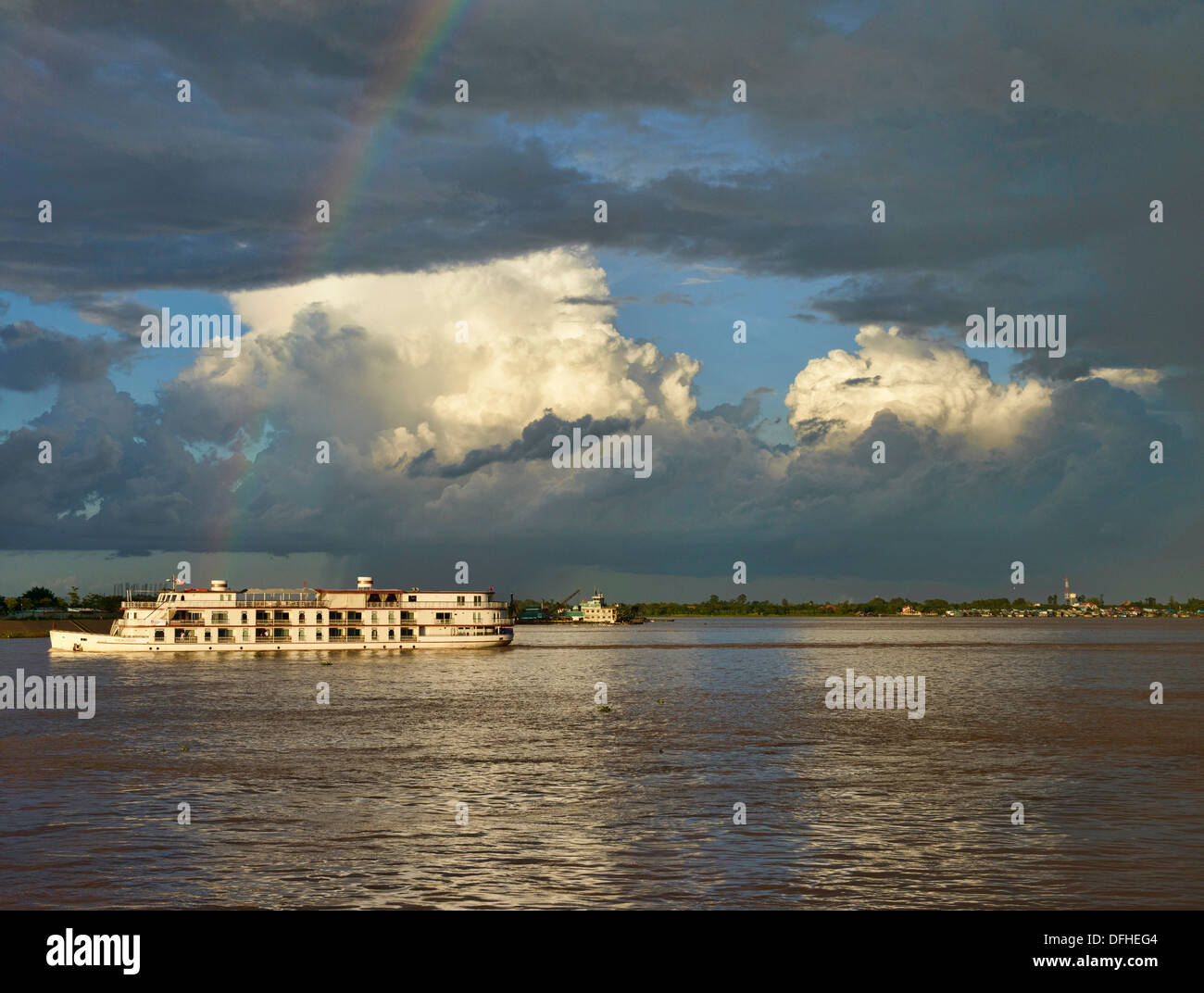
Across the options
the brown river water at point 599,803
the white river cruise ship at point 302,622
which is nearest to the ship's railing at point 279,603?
the white river cruise ship at point 302,622

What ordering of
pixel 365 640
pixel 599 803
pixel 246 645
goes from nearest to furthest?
pixel 599 803
pixel 246 645
pixel 365 640

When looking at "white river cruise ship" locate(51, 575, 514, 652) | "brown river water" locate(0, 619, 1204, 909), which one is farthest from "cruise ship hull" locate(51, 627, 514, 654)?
"brown river water" locate(0, 619, 1204, 909)

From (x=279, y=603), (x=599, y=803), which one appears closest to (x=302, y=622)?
(x=279, y=603)

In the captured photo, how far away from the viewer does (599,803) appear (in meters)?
40.3

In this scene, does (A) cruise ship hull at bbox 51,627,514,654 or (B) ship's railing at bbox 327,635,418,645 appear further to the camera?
(B) ship's railing at bbox 327,635,418,645

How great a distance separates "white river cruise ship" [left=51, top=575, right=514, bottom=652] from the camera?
156250 millimetres

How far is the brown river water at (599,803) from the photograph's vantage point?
28266mm

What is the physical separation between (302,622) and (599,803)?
127710 millimetres

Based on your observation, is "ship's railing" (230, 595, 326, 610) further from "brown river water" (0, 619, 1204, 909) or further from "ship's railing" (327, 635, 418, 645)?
"brown river water" (0, 619, 1204, 909)

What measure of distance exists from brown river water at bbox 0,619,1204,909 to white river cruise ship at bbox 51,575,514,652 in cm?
6688

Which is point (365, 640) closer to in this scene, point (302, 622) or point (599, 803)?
point (302, 622)

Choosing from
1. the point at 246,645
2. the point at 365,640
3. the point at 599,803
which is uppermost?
Result: the point at 599,803

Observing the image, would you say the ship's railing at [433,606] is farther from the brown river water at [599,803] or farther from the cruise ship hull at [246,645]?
the brown river water at [599,803]
